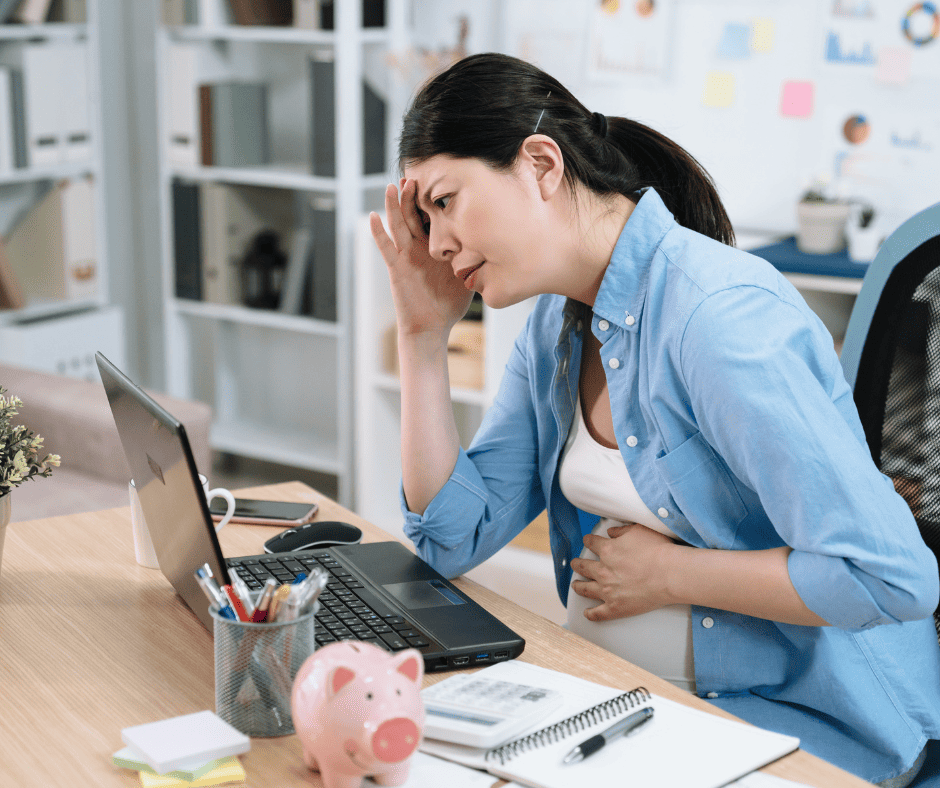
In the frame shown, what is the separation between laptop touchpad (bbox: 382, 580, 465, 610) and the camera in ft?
3.46

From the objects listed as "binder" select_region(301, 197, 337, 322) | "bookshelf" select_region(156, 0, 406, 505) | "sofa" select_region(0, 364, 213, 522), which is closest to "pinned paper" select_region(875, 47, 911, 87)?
"bookshelf" select_region(156, 0, 406, 505)

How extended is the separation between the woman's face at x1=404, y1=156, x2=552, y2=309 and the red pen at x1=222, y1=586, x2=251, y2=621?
451 millimetres

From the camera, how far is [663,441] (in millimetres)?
1102

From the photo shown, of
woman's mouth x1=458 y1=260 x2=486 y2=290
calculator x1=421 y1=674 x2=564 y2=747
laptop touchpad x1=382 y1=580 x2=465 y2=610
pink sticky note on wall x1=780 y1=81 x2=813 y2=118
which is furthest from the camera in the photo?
pink sticky note on wall x1=780 y1=81 x2=813 y2=118

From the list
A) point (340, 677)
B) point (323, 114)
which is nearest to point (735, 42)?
point (323, 114)

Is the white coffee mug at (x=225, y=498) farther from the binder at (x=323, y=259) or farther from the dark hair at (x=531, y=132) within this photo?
the binder at (x=323, y=259)

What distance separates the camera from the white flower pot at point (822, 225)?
2.40 metres

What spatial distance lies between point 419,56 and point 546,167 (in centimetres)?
217

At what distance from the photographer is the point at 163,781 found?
763 mm

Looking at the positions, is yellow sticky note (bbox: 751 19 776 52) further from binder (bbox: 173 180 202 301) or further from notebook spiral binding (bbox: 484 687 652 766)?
notebook spiral binding (bbox: 484 687 652 766)

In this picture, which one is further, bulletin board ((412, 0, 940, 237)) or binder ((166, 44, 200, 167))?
binder ((166, 44, 200, 167))

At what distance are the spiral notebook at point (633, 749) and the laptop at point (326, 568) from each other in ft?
0.44

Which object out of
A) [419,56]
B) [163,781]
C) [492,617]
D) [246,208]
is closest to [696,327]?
[492,617]

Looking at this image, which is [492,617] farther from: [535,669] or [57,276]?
[57,276]
